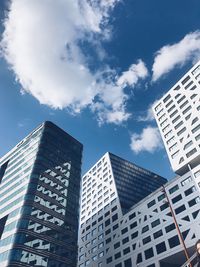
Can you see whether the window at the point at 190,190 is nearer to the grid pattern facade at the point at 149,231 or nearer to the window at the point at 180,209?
the grid pattern facade at the point at 149,231

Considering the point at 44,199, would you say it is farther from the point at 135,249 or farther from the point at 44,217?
the point at 135,249

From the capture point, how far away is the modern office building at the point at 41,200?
52.2m

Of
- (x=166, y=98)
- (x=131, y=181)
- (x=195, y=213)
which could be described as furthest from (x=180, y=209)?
A: (x=131, y=181)

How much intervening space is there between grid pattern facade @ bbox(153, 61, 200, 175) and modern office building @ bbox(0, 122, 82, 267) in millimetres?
30182


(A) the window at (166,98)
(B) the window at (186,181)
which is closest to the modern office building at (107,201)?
(B) the window at (186,181)

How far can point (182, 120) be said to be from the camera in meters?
67.4

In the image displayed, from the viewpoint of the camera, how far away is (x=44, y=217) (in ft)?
193

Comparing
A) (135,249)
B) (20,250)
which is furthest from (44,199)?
(135,249)

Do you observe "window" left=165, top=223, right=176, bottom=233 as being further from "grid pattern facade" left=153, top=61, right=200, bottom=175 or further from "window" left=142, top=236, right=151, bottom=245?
"grid pattern facade" left=153, top=61, right=200, bottom=175

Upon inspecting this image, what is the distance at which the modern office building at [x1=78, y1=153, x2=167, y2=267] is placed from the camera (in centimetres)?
8044

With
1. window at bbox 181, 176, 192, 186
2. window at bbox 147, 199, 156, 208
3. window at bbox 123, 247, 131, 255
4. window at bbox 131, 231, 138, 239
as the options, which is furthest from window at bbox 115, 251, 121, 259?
window at bbox 181, 176, 192, 186

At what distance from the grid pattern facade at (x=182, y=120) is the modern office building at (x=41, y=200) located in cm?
3018

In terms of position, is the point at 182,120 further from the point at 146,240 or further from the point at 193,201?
the point at 146,240

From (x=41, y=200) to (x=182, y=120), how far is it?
42.6m
